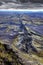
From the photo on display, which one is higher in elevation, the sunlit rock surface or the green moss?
the green moss

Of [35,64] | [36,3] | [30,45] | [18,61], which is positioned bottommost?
[36,3]

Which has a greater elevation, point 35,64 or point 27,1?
point 35,64

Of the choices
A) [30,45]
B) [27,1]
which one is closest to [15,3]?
[27,1]

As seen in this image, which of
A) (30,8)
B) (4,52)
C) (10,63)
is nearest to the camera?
(10,63)

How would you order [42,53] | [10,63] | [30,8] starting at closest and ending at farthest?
[10,63]
[42,53]
[30,8]

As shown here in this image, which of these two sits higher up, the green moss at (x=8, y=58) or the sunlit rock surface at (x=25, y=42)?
the green moss at (x=8, y=58)

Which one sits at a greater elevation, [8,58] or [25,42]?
[8,58]

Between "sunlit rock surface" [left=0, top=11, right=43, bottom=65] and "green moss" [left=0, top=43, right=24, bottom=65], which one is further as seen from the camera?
"sunlit rock surface" [left=0, top=11, right=43, bottom=65]

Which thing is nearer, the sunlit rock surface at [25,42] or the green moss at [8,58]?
the green moss at [8,58]

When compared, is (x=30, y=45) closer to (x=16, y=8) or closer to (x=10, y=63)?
(x=10, y=63)

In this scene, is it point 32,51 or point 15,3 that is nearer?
point 32,51

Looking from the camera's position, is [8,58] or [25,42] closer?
[8,58]
